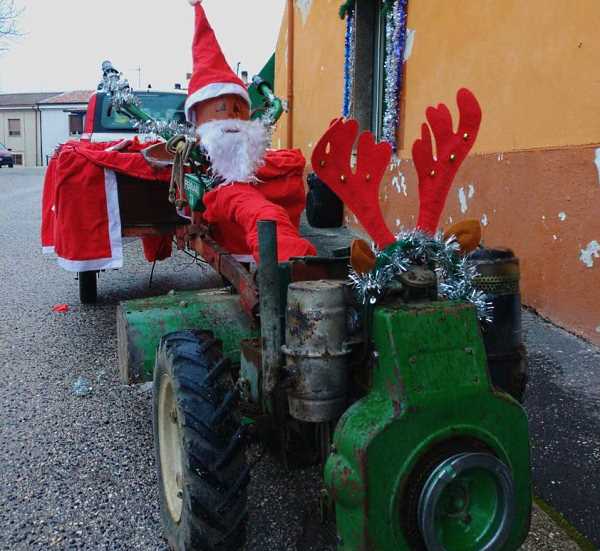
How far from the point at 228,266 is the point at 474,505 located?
150 cm

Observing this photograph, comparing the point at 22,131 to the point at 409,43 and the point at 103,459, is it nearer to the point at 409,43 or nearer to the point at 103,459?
the point at 409,43

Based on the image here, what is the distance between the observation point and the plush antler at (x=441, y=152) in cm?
182

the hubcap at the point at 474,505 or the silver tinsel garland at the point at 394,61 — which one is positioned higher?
the silver tinsel garland at the point at 394,61

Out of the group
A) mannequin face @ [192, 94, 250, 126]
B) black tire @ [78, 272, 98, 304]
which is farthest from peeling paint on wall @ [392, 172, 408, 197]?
black tire @ [78, 272, 98, 304]

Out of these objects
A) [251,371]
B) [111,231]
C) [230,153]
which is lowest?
[251,371]

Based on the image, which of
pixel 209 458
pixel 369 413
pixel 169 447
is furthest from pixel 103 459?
pixel 369 413

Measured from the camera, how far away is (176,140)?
12.3 ft

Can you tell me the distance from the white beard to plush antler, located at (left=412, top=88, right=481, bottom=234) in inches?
70.3

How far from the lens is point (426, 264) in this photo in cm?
171

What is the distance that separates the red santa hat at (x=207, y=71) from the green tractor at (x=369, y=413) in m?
2.21

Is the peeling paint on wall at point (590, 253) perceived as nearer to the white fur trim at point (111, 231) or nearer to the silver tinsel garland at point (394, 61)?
→ the white fur trim at point (111, 231)

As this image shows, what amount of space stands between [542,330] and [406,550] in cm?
268

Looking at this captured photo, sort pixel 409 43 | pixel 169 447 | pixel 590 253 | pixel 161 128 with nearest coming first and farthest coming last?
pixel 169 447, pixel 590 253, pixel 161 128, pixel 409 43

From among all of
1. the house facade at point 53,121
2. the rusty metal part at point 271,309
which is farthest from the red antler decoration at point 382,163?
the house facade at point 53,121
